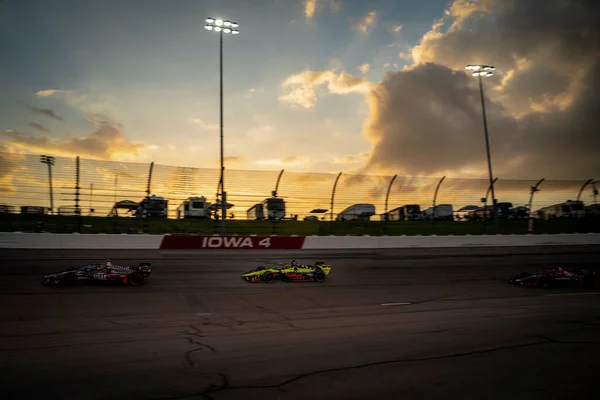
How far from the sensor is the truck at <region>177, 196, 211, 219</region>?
62.2 feet

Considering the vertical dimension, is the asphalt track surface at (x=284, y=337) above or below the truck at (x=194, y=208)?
below

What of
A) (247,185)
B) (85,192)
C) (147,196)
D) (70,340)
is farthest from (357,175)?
(70,340)

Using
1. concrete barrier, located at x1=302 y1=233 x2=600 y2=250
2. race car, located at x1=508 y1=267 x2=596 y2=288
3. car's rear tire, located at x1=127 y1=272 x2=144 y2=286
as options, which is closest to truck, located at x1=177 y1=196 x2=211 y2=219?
concrete barrier, located at x1=302 y1=233 x2=600 y2=250

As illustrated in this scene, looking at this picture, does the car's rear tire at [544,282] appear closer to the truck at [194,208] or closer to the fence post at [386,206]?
the fence post at [386,206]

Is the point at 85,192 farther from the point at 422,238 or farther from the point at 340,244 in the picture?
the point at 422,238

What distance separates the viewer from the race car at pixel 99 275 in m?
11.8

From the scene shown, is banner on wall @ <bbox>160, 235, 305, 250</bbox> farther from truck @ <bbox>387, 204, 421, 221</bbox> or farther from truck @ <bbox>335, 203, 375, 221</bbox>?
truck @ <bbox>387, 204, 421, 221</bbox>

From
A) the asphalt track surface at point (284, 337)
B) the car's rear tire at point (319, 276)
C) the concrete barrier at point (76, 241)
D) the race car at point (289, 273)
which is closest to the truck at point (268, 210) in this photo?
the concrete barrier at point (76, 241)

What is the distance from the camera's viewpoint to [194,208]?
19438 mm

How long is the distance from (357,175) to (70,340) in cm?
1672

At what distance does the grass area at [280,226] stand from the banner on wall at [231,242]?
146 cm

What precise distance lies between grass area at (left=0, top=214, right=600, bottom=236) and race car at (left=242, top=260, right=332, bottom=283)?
6.49 m

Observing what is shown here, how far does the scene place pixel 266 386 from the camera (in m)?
5.47

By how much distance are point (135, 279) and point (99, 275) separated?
966mm
